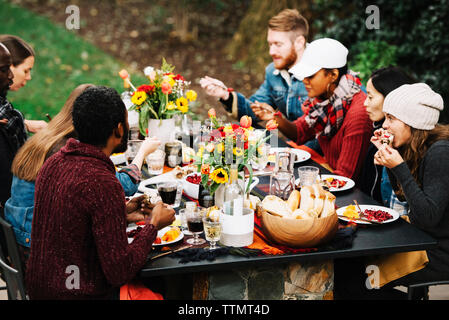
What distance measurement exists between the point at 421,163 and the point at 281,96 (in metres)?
2.29

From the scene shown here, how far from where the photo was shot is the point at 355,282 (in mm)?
2951

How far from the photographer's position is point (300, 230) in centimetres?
234

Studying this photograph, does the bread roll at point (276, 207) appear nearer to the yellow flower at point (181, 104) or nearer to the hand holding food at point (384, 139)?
the hand holding food at point (384, 139)

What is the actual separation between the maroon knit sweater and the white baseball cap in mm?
1992

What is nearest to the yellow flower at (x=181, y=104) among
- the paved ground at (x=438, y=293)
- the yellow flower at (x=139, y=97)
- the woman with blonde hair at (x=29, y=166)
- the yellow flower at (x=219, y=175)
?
the yellow flower at (x=139, y=97)

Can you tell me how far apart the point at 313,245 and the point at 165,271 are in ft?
2.18

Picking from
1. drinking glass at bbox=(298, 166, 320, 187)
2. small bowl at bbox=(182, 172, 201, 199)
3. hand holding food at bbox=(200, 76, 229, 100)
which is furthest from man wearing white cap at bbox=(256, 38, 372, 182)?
small bowl at bbox=(182, 172, 201, 199)

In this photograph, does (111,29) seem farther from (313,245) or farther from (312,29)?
(313,245)

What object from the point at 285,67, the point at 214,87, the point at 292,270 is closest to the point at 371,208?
the point at 292,270

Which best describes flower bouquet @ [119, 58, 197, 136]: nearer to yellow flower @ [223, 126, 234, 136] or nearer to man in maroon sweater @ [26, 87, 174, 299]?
yellow flower @ [223, 126, 234, 136]

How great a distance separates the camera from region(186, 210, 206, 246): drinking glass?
2514 mm

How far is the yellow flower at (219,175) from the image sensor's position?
2623 millimetres

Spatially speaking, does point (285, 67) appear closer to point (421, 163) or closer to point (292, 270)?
point (421, 163)
